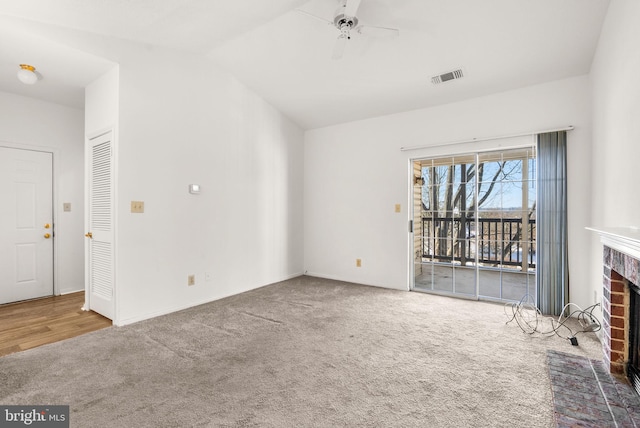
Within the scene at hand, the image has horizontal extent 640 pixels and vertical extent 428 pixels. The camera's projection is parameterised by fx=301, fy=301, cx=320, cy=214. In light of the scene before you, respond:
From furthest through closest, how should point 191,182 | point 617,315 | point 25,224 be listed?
point 25,224 → point 191,182 → point 617,315

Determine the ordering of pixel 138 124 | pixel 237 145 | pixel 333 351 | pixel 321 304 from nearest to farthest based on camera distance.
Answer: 1. pixel 333 351
2. pixel 138 124
3. pixel 321 304
4. pixel 237 145

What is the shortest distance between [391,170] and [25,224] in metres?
5.20

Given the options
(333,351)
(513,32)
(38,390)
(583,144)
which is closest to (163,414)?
(38,390)

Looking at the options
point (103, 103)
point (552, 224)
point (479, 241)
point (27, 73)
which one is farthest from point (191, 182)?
point (552, 224)

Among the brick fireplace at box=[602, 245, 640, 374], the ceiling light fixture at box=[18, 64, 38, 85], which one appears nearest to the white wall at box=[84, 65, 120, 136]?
the ceiling light fixture at box=[18, 64, 38, 85]

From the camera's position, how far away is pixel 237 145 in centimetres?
446

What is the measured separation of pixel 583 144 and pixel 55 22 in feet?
17.9

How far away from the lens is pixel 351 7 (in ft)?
8.27

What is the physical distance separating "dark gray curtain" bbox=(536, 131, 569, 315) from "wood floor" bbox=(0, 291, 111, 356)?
494 centimetres

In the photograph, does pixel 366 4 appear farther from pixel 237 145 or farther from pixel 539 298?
pixel 539 298

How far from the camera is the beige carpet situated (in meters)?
1.81

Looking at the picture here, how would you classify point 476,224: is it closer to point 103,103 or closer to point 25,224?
point 103,103

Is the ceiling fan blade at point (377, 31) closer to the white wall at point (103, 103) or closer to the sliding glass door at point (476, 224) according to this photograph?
the sliding glass door at point (476, 224)

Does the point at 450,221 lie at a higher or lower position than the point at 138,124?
lower
